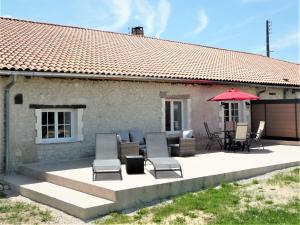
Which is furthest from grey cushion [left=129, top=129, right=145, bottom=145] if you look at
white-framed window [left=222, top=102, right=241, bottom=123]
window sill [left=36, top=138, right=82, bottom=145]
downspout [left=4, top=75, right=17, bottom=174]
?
white-framed window [left=222, top=102, right=241, bottom=123]

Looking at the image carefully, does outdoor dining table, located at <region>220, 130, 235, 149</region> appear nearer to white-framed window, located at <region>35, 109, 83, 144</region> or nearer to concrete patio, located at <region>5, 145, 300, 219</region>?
concrete patio, located at <region>5, 145, 300, 219</region>

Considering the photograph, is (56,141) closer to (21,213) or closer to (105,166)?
(105,166)

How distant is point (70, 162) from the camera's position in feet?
37.9

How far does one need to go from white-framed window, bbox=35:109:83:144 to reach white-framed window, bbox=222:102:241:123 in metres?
7.54

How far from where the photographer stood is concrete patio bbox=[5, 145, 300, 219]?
7.57 meters

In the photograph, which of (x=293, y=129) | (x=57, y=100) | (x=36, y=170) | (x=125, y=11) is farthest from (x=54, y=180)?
(x=293, y=129)

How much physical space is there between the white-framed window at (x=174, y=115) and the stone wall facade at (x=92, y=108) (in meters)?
0.41

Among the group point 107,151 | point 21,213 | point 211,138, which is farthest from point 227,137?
point 21,213

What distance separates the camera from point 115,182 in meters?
8.35

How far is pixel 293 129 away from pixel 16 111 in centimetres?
1195

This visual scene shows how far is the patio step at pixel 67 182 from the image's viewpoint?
306 inches

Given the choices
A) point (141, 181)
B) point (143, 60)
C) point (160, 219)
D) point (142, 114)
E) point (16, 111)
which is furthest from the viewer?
point (143, 60)

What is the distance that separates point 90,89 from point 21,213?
18.7 ft

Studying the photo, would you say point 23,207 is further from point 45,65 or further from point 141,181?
point 45,65
